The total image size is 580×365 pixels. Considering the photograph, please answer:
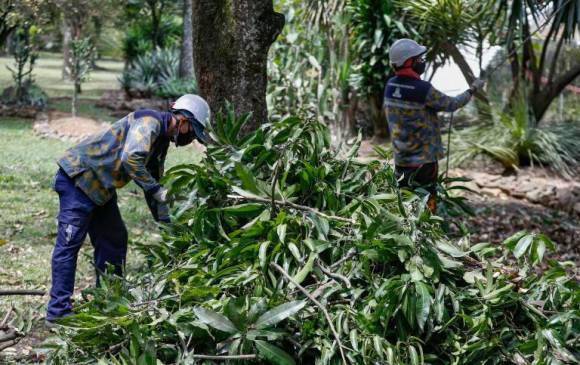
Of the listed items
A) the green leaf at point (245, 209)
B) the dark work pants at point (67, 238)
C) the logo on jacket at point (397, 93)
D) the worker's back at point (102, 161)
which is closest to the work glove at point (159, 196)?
the worker's back at point (102, 161)

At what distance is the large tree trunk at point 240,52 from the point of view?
6.45 meters

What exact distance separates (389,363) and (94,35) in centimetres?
2889

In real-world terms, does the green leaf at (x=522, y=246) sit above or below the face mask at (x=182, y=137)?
below

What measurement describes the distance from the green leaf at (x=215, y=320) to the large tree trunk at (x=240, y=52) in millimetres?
3094

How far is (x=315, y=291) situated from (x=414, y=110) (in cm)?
322

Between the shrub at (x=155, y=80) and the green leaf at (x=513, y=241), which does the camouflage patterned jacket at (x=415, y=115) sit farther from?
the shrub at (x=155, y=80)

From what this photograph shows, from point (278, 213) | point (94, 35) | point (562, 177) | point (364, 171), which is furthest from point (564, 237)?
point (94, 35)

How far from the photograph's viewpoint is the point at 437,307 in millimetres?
3535

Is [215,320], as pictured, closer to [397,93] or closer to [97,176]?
[97,176]

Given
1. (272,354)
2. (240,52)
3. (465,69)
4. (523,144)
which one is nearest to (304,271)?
(272,354)

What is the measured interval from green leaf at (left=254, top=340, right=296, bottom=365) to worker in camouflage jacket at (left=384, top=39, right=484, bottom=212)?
3324 mm

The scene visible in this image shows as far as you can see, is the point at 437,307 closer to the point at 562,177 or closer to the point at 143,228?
the point at 143,228

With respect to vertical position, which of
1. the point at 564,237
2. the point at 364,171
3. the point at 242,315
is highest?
the point at 364,171

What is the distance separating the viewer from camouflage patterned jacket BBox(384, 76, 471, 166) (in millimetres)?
6602
